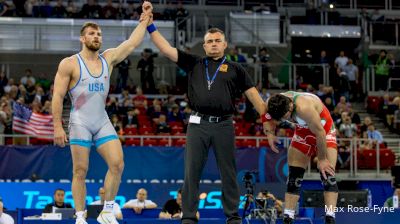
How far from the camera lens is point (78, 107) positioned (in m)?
8.67

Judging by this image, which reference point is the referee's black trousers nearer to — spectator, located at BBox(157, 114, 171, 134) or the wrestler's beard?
the wrestler's beard

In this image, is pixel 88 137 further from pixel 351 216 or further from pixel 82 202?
pixel 351 216

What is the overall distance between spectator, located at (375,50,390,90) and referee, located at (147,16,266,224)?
18.9 meters

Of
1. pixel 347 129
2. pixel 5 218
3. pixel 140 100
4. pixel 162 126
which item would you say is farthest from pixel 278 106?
pixel 140 100

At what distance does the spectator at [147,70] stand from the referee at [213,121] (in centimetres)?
1681

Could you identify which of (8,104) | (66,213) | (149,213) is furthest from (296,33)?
(66,213)

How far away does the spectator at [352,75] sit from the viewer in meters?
27.0

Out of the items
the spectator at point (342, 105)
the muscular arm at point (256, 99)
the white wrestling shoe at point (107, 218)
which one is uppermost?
the muscular arm at point (256, 99)

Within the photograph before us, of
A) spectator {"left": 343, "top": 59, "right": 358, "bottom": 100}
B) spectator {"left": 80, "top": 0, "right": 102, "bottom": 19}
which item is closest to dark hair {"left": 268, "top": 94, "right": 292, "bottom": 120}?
spectator {"left": 343, "top": 59, "right": 358, "bottom": 100}

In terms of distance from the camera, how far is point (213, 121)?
348 inches

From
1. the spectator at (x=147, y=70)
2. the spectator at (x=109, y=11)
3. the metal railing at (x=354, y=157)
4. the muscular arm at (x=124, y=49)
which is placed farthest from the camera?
the spectator at (x=109, y=11)

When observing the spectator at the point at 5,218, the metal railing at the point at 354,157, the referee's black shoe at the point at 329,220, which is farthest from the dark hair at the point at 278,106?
the metal railing at the point at 354,157

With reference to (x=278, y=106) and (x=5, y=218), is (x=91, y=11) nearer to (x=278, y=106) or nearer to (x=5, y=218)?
(x=5, y=218)

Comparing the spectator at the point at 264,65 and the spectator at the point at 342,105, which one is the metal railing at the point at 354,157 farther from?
the spectator at the point at 264,65
